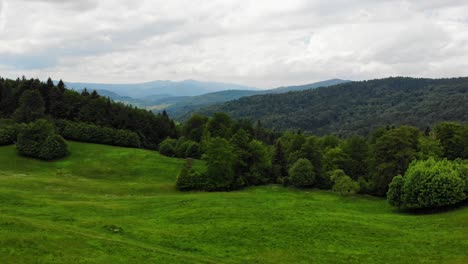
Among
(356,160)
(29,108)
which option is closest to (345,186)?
(356,160)

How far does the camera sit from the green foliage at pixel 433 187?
174ft

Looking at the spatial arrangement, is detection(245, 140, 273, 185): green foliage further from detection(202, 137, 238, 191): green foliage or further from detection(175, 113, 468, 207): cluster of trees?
detection(202, 137, 238, 191): green foliage

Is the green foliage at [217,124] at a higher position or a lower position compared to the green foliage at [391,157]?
higher

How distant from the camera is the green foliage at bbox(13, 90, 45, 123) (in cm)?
10775

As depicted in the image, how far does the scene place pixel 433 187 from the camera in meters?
53.7

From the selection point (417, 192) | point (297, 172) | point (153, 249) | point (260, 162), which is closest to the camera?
point (153, 249)

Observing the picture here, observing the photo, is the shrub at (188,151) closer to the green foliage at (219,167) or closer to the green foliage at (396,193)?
the green foliage at (219,167)

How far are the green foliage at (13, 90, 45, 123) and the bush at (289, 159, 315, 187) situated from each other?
7326 cm

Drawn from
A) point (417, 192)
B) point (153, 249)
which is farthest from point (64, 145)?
point (417, 192)

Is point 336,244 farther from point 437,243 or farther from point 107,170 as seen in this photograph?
point 107,170

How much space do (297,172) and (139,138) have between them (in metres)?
59.6

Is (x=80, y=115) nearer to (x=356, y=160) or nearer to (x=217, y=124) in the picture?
(x=217, y=124)

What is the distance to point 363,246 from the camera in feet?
124

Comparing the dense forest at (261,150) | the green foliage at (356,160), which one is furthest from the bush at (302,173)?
the green foliage at (356,160)
